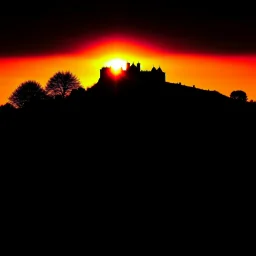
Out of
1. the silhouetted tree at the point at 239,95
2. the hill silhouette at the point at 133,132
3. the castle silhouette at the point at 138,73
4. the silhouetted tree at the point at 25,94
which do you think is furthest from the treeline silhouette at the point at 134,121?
the silhouetted tree at the point at 239,95

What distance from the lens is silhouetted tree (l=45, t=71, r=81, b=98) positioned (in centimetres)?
13600

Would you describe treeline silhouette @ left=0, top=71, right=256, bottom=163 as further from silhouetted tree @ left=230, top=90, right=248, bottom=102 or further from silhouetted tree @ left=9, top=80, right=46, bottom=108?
silhouetted tree @ left=230, top=90, right=248, bottom=102

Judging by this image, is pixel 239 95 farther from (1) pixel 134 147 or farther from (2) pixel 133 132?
(1) pixel 134 147

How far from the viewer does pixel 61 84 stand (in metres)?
137

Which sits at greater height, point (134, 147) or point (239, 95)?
point (239, 95)

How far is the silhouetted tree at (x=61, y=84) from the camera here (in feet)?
446

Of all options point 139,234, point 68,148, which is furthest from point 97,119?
point 139,234

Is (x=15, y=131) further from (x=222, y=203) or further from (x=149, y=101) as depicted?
(x=222, y=203)

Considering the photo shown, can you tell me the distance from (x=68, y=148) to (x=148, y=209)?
20935mm

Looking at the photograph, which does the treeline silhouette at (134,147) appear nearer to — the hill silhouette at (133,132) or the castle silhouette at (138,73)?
the hill silhouette at (133,132)

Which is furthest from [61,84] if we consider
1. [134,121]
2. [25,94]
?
[134,121]

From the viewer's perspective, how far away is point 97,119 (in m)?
64.4

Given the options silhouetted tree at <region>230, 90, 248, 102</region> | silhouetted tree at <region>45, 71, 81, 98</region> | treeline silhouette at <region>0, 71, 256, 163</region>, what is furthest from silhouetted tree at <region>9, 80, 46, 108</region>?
silhouetted tree at <region>230, 90, 248, 102</region>

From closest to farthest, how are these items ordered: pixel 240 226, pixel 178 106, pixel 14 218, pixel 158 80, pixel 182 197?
pixel 240 226 < pixel 14 218 < pixel 182 197 < pixel 178 106 < pixel 158 80
